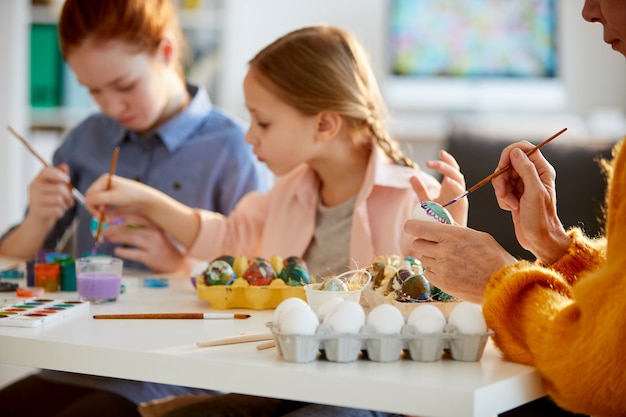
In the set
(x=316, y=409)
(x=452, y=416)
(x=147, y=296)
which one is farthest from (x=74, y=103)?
(x=452, y=416)

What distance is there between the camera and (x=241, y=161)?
234cm

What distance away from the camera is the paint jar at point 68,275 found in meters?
1.70

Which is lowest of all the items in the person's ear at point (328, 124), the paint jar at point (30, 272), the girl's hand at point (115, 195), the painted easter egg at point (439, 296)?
the paint jar at point (30, 272)

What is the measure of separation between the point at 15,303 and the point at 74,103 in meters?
3.02

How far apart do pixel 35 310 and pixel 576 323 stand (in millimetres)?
824

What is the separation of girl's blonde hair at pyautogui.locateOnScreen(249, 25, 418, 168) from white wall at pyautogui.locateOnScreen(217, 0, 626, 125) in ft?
8.26

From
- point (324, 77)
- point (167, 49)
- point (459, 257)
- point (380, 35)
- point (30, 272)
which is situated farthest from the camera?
point (380, 35)

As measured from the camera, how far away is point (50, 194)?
213cm

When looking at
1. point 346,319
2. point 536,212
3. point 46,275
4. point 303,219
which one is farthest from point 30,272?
point 536,212

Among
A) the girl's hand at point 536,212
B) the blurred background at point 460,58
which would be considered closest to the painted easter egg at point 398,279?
the girl's hand at point 536,212

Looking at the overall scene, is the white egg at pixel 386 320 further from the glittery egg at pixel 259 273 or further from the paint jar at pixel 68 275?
the paint jar at pixel 68 275

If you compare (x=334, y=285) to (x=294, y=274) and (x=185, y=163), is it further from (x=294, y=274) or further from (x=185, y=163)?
(x=185, y=163)

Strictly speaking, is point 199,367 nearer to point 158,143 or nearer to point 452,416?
point 452,416

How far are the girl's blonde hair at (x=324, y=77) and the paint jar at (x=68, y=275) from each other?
582 mm
